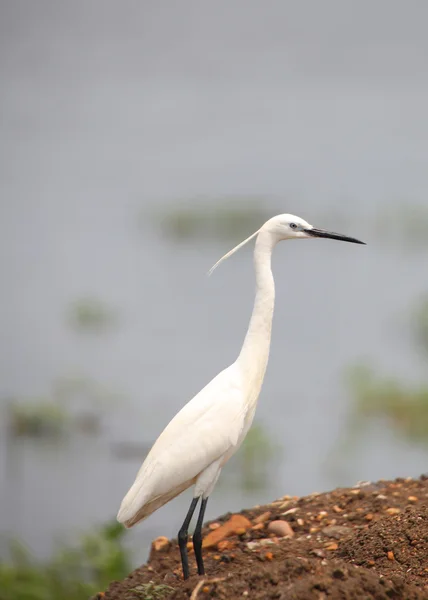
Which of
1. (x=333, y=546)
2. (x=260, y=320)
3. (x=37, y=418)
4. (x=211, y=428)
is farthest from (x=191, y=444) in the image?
(x=37, y=418)

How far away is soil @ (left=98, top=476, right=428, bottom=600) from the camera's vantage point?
2.03 meters

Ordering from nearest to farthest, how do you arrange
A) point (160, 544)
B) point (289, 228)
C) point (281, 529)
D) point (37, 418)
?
point (289, 228), point (281, 529), point (160, 544), point (37, 418)

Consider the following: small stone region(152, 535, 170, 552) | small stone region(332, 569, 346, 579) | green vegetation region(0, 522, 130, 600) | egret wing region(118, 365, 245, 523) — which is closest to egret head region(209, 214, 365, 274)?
egret wing region(118, 365, 245, 523)

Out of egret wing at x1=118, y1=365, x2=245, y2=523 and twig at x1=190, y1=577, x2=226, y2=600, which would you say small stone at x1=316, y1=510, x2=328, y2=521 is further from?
twig at x1=190, y1=577, x2=226, y2=600

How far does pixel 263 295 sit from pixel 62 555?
1.98 m

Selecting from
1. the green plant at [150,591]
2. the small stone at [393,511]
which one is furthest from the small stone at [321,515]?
the green plant at [150,591]

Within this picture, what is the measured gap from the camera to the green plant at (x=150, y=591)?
246cm

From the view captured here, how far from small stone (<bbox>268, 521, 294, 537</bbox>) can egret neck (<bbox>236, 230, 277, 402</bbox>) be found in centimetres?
53

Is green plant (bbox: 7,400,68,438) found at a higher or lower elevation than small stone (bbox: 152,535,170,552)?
lower

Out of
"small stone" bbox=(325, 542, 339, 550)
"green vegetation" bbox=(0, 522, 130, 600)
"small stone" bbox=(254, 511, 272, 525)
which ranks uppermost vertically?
"small stone" bbox=(325, 542, 339, 550)

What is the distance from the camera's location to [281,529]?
2.92m

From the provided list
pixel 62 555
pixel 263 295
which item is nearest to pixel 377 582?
pixel 263 295

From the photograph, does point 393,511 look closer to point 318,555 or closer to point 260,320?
point 318,555

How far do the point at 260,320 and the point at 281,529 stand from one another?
0.78 meters
